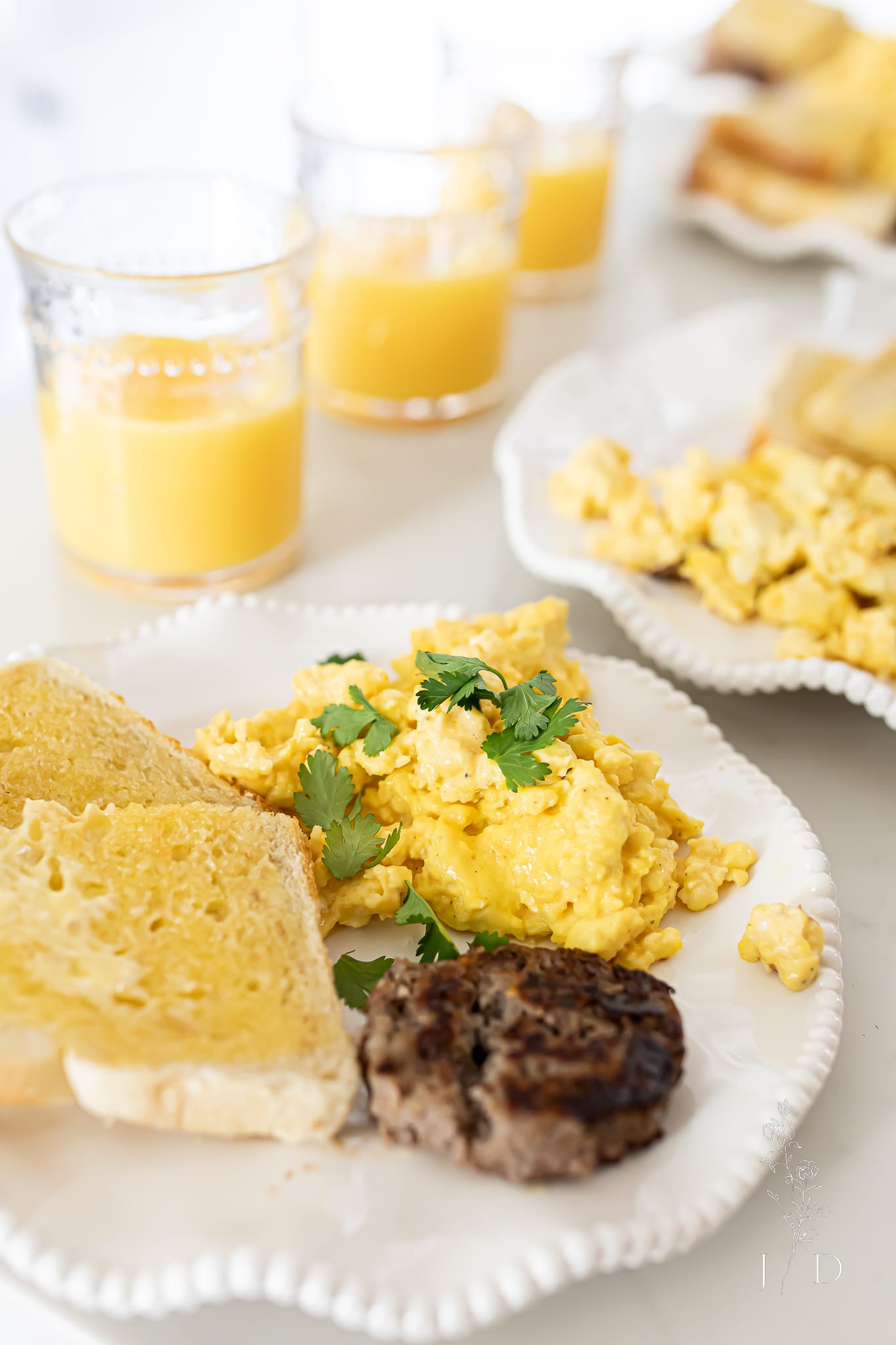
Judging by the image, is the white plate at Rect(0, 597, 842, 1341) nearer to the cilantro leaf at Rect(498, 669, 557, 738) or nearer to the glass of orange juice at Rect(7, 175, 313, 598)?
the cilantro leaf at Rect(498, 669, 557, 738)

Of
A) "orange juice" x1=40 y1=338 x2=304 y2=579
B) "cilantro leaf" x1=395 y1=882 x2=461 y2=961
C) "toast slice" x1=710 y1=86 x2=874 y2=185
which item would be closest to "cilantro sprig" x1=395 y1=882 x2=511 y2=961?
"cilantro leaf" x1=395 y1=882 x2=461 y2=961

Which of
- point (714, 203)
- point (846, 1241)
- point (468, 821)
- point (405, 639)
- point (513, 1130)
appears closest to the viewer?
point (513, 1130)

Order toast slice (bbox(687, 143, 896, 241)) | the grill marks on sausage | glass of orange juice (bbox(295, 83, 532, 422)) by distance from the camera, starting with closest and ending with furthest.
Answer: the grill marks on sausage
glass of orange juice (bbox(295, 83, 532, 422))
toast slice (bbox(687, 143, 896, 241))

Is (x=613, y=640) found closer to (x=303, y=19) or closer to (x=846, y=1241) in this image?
(x=846, y=1241)

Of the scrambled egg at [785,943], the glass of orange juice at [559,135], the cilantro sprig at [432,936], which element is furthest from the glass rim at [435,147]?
the scrambled egg at [785,943]

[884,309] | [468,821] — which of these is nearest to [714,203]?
[884,309]

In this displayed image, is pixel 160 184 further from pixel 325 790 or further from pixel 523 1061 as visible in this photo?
pixel 523 1061
